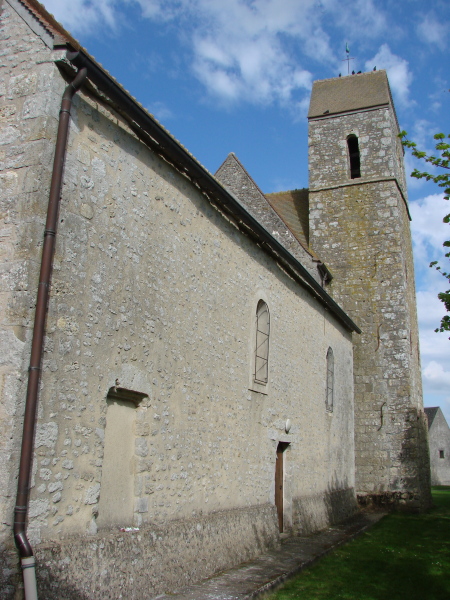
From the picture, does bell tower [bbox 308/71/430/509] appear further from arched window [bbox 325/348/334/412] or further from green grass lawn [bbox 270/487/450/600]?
green grass lawn [bbox 270/487/450/600]

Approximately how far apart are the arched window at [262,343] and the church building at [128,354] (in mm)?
38

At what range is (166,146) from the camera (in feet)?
22.2

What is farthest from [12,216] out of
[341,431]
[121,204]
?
[341,431]

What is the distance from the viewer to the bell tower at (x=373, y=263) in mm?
14891

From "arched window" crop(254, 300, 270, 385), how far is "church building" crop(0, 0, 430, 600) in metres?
0.04

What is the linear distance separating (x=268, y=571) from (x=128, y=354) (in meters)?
3.72

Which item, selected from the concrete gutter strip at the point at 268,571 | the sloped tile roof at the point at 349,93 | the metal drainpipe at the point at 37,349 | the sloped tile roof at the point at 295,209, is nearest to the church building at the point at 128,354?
the metal drainpipe at the point at 37,349

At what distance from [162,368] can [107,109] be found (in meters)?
3.02

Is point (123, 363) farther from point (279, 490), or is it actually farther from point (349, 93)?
point (349, 93)

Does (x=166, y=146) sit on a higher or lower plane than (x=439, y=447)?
higher

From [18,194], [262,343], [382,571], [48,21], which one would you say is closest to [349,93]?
[262,343]

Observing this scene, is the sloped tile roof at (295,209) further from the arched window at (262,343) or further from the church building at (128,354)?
the arched window at (262,343)

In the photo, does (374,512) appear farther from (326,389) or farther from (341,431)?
(326,389)

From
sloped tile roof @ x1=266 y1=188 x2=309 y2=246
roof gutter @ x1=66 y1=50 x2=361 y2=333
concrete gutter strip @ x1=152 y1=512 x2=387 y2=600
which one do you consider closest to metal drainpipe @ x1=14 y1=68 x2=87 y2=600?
roof gutter @ x1=66 y1=50 x2=361 y2=333
